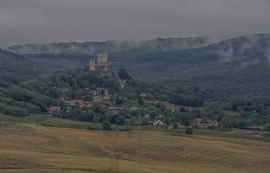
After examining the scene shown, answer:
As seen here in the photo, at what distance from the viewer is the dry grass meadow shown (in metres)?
38.6

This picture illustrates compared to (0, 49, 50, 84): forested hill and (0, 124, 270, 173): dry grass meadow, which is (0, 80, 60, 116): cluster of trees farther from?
(0, 49, 50, 84): forested hill

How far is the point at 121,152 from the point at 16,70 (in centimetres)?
13909

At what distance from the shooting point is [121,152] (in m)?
48.1

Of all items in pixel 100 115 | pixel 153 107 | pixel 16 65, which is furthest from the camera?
pixel 16 65

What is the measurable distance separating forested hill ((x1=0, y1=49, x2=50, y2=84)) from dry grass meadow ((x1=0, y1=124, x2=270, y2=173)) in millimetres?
114695

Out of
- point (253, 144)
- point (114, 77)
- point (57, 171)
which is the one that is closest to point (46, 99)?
point (114, 77)

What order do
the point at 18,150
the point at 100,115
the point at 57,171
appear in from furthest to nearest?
the point at 100,115, the point at 18,150, the point at 57,171

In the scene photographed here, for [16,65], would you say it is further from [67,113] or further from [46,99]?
[67,113]

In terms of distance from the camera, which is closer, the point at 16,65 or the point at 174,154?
the point at 174,154

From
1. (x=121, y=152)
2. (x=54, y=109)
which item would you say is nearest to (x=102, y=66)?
(x=54, y=109)

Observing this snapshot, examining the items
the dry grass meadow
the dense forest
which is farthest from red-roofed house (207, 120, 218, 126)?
the dry grass meadow

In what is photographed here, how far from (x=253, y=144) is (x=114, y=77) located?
88.0 metres

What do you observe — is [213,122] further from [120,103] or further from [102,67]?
[102,67]

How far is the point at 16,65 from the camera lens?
608 ft
